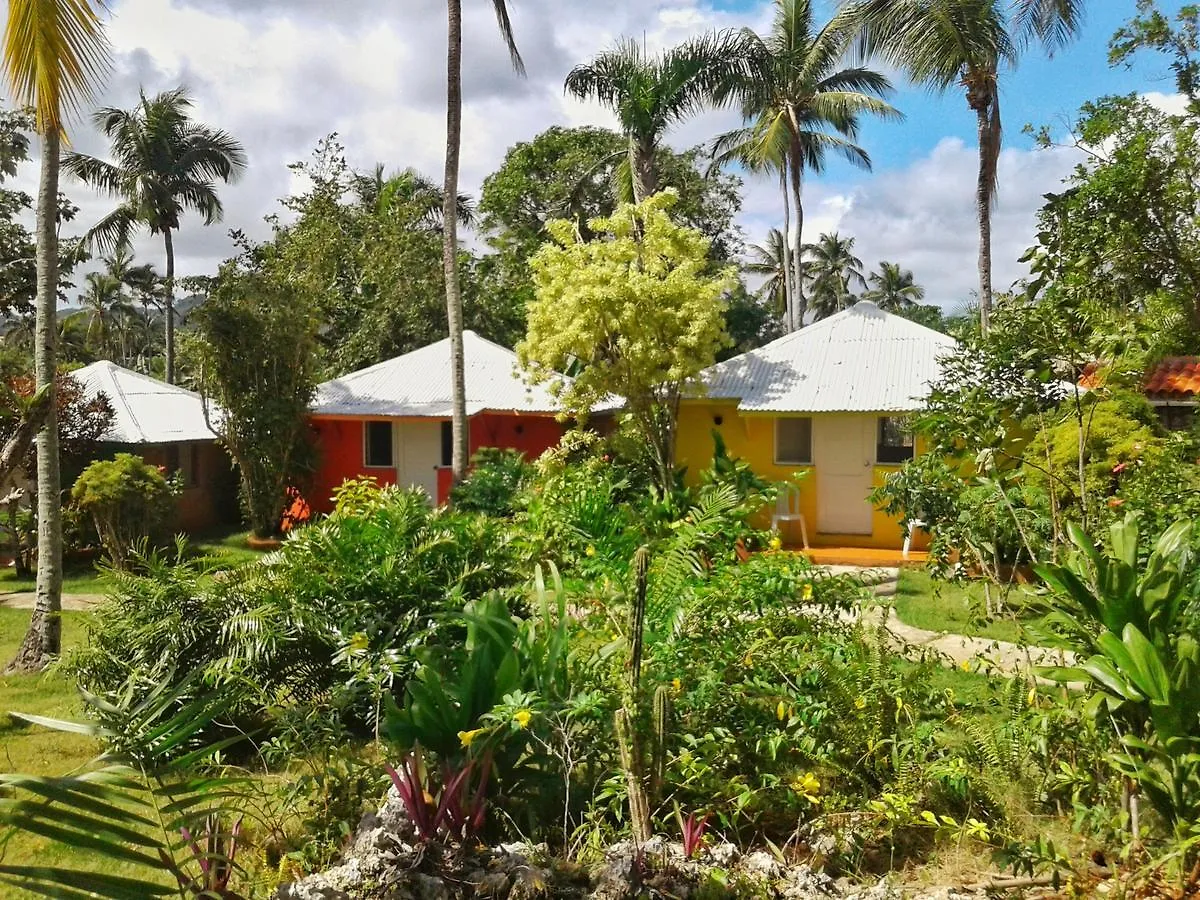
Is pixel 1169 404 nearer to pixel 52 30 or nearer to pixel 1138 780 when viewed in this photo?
pixel 1138 780

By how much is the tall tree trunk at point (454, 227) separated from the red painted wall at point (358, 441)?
122 inches

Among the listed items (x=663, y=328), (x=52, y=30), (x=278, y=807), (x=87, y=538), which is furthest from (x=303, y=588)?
(x=87, y=538)

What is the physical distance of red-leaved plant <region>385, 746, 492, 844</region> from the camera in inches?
146

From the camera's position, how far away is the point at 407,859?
3553 millimetres

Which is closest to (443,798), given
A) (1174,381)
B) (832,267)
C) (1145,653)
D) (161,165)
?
(1145,653)

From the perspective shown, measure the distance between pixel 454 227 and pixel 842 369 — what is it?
6.52 m

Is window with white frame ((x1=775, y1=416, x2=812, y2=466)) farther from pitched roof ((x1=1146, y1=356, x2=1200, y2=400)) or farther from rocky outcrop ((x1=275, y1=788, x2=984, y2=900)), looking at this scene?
rocky outcrop ((x1=275, y1=788, x2=984, y2=900))

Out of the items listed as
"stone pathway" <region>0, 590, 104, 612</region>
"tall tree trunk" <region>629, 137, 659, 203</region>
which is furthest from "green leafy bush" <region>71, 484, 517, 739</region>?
"tall tree trunk" <region>629, 137, 659, 203</region>

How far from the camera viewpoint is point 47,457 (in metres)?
7.77

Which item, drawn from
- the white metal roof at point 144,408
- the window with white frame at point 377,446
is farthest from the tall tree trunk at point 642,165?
the white metal roof at point 144,408

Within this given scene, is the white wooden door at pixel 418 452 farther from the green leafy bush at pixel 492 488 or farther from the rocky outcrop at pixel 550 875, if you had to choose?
the rocky outcrop at pixel 550 875

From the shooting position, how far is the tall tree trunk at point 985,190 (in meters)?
16.3

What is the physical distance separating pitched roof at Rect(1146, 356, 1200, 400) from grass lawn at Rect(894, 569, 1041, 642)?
5351 mm

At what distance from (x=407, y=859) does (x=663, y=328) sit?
949 cm
